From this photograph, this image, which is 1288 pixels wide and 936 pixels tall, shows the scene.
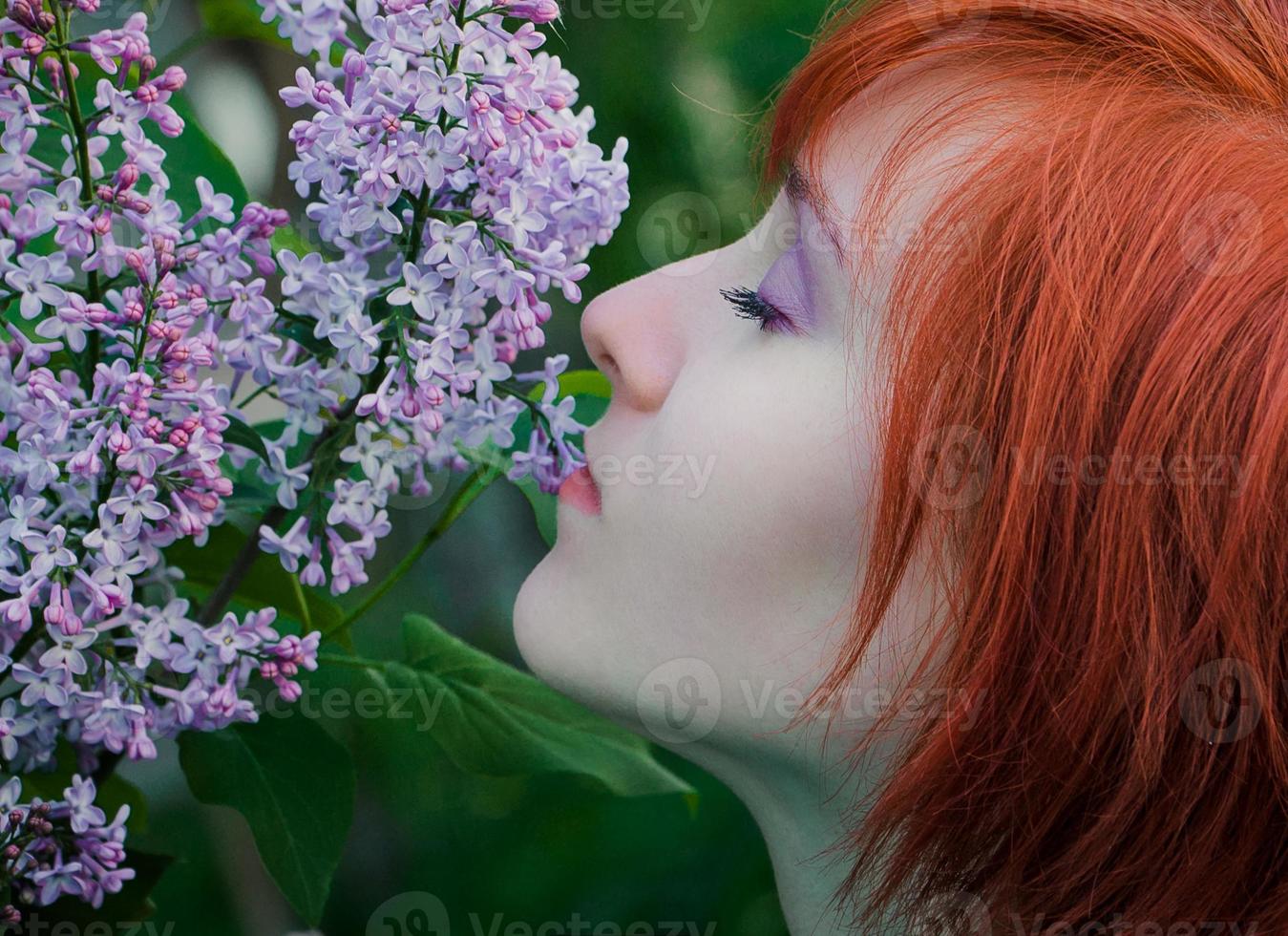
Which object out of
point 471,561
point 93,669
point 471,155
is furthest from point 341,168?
point 471,561

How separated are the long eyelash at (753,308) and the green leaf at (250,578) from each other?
31cm

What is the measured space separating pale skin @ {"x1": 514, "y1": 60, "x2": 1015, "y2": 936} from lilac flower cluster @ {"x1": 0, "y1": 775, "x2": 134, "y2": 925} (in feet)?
0.73

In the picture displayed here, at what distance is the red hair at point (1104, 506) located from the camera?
19.8 inches

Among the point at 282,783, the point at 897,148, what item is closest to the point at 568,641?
the point at 282,783

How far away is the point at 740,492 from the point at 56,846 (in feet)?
1.18

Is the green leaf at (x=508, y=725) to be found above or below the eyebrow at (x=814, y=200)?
below

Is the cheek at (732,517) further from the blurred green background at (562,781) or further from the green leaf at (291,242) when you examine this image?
the blurred green background at (562,781)

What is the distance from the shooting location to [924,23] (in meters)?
0.63

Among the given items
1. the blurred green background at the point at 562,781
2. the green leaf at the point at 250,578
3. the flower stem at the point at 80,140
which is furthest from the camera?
the blurred green background at the point at 562,781

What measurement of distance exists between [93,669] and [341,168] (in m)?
0.26

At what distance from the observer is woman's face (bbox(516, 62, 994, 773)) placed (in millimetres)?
591

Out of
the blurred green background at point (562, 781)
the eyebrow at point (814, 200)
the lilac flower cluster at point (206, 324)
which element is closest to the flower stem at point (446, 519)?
the lilac flower cluster at point (206, 324)

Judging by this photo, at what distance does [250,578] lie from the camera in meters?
0.75

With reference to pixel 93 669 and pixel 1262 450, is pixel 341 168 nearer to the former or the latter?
pixel 93 669
